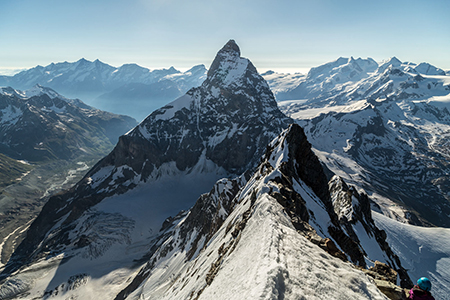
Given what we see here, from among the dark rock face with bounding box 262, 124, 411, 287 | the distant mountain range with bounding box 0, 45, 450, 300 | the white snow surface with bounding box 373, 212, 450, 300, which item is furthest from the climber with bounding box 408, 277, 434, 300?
the white snow surface with bounding box 373, 212, 450, 300

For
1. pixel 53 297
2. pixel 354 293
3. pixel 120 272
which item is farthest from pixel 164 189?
pixel 354 293

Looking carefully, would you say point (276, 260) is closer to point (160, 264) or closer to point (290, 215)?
point (290, 215)

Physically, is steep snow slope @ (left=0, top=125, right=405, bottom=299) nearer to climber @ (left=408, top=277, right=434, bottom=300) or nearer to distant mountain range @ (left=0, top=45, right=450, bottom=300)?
distant mountain range @ (left=0, top=45, right=450, bottom=300)

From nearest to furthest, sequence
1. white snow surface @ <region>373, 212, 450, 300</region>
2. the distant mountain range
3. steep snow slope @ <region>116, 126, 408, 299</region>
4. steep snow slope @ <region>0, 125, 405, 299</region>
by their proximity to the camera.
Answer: steep snow slope @ <region>116, 126, 408, 299</region>, steep snow slope @ <region>0, 125, 405, 299</region>, the distant mountain range, white snow surface @ <region>373, 212, 450, 300</region>

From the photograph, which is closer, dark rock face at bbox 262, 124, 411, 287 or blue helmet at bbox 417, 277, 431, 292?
blue helmet at bbox 417, 277, 431, 292

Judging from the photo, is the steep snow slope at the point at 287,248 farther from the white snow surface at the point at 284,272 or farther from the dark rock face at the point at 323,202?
the dark rock face at the point at 323,202
